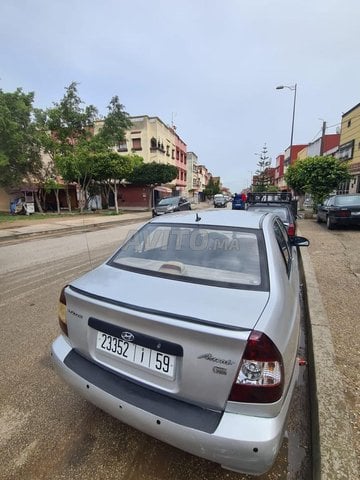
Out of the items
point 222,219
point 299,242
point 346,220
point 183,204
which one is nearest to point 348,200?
point 346,220

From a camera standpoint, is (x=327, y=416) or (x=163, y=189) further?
(x=163, y=189)

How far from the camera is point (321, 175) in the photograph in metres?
16.0

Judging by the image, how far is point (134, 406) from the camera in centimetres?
165

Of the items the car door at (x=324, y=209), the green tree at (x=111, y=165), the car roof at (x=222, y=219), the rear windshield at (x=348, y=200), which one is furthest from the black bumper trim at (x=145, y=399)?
the green tree at (x=111, y=165)

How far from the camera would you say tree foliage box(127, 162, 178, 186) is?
2872 cm

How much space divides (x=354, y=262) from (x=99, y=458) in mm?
6434

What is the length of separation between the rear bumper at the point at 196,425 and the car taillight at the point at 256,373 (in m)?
0.10

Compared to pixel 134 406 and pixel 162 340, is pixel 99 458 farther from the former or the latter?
pixel 162 340

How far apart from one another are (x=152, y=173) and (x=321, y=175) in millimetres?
16863

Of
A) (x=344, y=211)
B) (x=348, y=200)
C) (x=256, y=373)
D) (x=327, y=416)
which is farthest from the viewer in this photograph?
(x=348, y=200)

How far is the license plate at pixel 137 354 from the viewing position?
5.32 ft

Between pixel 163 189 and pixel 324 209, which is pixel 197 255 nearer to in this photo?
pixel 324 209

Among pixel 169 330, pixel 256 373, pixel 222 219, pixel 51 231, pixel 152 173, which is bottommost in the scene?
pixel 51 231

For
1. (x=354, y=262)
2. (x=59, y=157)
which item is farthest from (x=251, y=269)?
(x=59, y=157)
